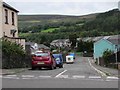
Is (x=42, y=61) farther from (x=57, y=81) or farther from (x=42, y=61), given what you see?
(x=57, y=81)

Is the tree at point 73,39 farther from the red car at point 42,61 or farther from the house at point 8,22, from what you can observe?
the red car at point 42,61

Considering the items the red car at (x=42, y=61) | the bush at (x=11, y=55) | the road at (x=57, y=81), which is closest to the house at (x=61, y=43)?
the bush at (x=11, y=55)

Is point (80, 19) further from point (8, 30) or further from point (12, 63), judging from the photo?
point (12, 63)

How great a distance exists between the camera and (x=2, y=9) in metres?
39.4

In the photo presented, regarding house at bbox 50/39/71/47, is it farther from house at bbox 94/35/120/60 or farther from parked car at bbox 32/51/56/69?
parked car at bbox 32/51/56/69

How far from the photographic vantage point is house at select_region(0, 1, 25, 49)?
39.4 m

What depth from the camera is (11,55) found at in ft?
98.6

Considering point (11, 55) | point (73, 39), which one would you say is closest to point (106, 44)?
point (73, 39)

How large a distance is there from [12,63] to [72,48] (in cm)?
13191

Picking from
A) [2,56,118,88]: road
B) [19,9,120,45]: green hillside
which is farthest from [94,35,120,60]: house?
[2,56,118,88]: road

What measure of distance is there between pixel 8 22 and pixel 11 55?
12.3 m

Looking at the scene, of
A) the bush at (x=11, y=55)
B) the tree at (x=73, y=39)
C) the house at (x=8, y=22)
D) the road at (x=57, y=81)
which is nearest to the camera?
the road at (x=57, y=81)

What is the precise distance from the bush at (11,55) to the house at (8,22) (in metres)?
5.89

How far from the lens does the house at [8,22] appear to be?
39.4 metres
